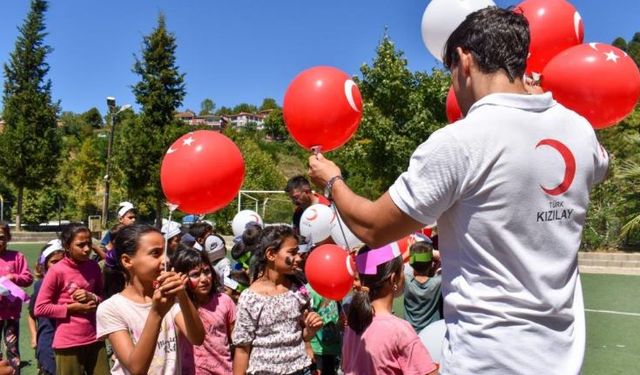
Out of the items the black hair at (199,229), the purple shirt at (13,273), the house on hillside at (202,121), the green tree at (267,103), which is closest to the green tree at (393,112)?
the house on hillside at (202,121)

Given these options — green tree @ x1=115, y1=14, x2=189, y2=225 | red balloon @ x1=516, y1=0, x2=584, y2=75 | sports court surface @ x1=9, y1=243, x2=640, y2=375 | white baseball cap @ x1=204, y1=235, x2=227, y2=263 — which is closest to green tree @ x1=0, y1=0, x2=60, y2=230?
green tree @ x1=115, y1=14, x2=189, y2=225

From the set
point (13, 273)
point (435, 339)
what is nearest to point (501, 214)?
point (435, 339)

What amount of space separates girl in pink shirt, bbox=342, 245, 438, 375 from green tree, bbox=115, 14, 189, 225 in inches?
1189

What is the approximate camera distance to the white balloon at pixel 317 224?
5453mm

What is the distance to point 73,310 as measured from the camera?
494 centimetres

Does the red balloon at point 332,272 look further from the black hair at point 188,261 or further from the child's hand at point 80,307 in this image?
the child's hand at point 80,307

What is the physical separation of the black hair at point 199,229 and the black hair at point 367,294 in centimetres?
403

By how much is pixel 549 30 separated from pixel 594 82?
1.65 feet

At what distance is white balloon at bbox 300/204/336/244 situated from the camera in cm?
545

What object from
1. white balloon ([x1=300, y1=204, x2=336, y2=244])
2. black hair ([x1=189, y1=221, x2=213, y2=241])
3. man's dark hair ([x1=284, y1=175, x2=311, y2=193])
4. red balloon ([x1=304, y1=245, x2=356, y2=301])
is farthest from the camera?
black hair ([x1=189, y1=221, x2=213, y2=241])

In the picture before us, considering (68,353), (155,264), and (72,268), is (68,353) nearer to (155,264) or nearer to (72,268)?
(72,268)

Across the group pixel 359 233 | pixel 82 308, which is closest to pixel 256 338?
pixel 82 308

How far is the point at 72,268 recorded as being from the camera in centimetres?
518

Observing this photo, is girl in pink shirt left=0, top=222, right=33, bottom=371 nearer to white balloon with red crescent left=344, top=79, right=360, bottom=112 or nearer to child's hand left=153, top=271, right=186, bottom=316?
child's hand left=153, top=271, right=186, bottom=316
